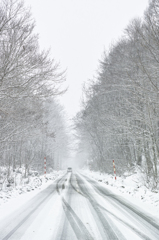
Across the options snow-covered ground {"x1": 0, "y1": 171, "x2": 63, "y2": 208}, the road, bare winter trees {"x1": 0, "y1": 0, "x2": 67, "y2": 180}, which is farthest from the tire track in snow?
bare winter trees {"x1": 0, "y1": 0, "x2": 67, "y2": 180}

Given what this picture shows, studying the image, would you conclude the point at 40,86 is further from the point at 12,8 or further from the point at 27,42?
A: the point at 12,8

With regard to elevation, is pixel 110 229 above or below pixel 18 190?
above

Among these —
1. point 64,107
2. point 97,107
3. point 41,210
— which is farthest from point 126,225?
point 64,107

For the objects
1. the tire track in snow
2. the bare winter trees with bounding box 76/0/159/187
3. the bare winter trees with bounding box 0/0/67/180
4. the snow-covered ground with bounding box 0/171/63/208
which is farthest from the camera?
the bare winter trees with bounding box 76/0/159/187

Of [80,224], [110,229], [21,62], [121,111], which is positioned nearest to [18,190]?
[80,224]

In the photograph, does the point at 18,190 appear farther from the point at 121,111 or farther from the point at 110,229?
the point at 121,111

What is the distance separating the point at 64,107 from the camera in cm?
2623

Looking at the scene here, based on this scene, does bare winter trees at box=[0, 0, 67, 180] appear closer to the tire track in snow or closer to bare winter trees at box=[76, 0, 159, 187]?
bare winter trees at box=[76, 0, 159, 187]

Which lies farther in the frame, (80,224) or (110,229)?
(80,224)

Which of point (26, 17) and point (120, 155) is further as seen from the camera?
point (120, 155)

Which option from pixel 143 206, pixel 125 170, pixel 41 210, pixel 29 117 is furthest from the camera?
pixel 125 170

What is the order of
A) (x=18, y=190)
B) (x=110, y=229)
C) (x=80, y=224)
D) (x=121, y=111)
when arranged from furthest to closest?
(x=121, y=111) → (x=18, y=190) → (x=80, y=224) → (x=110, y=229)

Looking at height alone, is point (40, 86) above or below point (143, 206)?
above

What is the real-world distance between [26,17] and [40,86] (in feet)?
6.95
